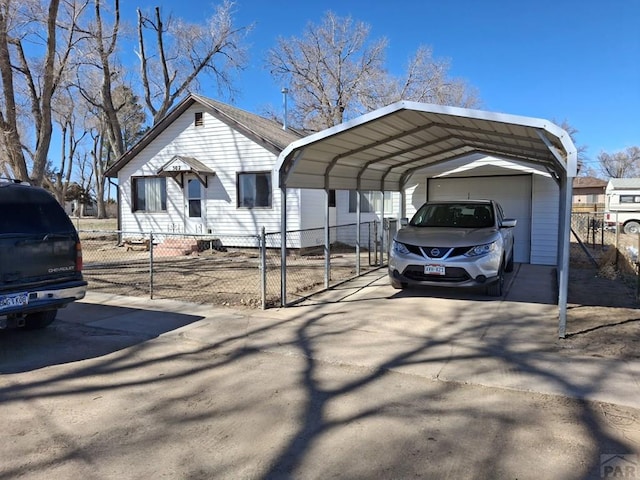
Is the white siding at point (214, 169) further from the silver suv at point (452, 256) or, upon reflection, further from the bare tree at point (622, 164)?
the bare tree at point (622, 164)

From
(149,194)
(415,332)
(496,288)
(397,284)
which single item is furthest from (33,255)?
(149,194)

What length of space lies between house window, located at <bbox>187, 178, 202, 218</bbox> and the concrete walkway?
8312 millimetres

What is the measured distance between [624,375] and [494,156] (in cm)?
809

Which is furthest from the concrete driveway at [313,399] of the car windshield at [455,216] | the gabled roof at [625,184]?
the gabled roof at [625,184]

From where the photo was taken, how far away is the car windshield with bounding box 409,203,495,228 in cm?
889

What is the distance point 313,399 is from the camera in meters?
4.27

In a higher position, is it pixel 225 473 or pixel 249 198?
pixel 249 198

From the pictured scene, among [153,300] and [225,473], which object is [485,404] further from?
[153,300]

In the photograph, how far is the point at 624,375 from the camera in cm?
469

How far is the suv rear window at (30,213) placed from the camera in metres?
5.39

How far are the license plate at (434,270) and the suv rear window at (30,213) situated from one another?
5.11m

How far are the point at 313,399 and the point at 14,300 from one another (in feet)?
11.4

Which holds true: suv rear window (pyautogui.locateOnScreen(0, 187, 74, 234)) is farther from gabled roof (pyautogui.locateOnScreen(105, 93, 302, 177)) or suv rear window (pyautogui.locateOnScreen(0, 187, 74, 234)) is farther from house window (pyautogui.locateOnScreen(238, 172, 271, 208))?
house window (pyautogui.locateOnScreen(238, 172, 271, 208))

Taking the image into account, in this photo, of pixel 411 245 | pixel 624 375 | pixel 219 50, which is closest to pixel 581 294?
pixel 411 245
